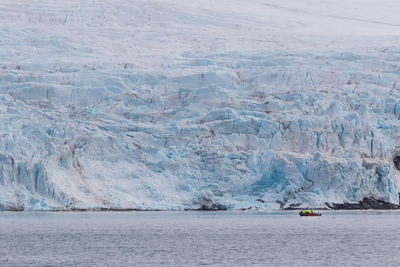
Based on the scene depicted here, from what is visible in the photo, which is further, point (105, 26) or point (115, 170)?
point (105, 26)

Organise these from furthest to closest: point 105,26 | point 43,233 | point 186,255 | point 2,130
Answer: point 105,26 < point 2,130 < point 43,233 < point 186,255

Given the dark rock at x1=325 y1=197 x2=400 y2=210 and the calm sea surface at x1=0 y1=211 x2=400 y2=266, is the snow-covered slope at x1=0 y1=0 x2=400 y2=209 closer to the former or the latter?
the dark rock at x1=325 y1=197 x2=400 y2=210

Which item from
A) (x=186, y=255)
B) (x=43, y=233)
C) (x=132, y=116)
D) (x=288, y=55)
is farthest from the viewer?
(x=288, y=55)

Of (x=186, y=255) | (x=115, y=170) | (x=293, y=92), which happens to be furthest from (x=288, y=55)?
(x=186, y=255)

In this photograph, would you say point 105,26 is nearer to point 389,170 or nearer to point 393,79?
point 393,79

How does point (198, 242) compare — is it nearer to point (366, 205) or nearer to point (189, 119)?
point (366, 205)

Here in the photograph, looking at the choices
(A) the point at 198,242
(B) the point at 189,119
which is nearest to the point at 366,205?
(B) the point at 189,119

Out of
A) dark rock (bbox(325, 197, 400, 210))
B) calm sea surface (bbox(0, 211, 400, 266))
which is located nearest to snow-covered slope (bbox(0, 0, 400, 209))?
dark rock (bbox(325, 197, 400, 210))
